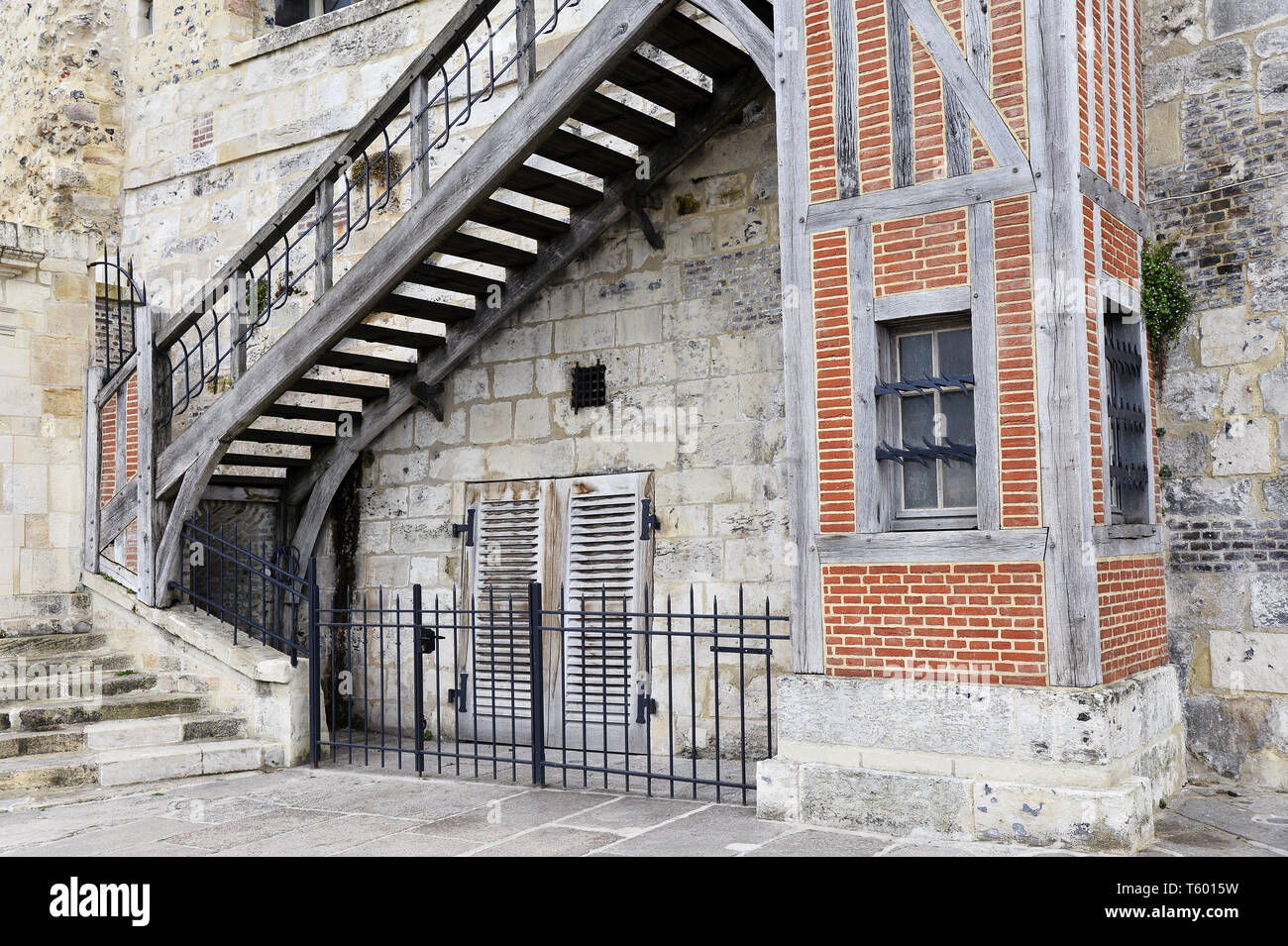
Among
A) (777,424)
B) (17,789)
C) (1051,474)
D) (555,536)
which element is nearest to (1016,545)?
(1051,474)

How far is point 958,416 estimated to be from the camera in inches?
212

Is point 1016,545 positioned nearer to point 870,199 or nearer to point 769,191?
point 870,199

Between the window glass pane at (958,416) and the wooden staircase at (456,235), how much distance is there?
213 cm

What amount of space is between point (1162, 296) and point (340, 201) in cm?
553

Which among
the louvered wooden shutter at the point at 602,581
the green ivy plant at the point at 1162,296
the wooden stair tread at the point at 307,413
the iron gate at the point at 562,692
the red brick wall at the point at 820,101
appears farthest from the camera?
the wooden stair tread at the point at 307,413

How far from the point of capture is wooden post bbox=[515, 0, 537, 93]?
6.53 meters

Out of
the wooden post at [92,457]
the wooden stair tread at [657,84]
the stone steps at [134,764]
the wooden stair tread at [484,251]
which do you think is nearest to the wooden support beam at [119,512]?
the wooden post at [92,457]

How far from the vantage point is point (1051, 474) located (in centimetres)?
502

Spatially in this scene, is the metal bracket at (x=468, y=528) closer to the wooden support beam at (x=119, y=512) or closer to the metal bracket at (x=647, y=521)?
the metal bracket at (x=647, y=521)

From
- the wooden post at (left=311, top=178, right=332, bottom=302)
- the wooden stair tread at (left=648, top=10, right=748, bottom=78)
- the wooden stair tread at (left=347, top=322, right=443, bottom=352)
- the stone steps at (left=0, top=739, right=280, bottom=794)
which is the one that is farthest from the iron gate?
the wooden stair tread at (left=648, top=10, right=748, bottom=78)

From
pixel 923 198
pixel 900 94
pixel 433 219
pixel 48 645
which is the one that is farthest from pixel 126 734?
pixel 900 94

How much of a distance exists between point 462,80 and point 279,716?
4.93m

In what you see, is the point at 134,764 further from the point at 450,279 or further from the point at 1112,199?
the point at 1112,199

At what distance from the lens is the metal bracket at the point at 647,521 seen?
764 cm
